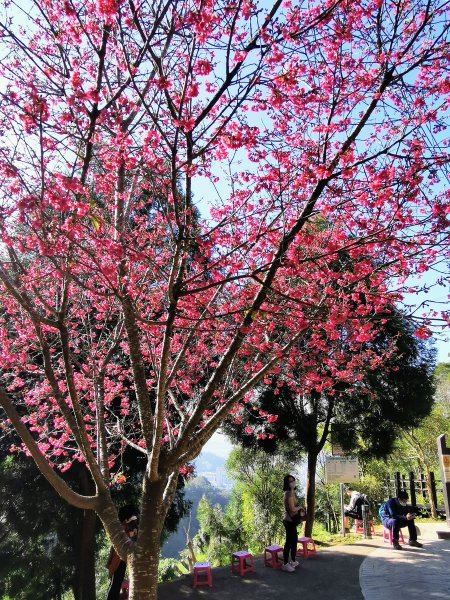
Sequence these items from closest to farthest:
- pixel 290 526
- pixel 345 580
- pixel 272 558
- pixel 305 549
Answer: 1. pixel 345 580
2. pixel 290 526
3. pixel 272 558
4. pixel 305 549

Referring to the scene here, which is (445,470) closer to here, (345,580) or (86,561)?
(345,580)

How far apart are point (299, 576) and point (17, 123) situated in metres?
7.05

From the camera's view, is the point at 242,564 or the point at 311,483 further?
the point at 311,483

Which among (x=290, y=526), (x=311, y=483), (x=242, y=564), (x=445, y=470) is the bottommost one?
(x=242, y=564)

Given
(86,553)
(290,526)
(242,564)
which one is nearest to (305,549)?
(290,526)

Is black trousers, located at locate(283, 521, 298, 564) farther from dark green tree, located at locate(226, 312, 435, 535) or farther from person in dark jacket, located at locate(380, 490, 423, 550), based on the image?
dark green tree, located at locate(226, 312, 435, 535)

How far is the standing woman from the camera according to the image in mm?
7016

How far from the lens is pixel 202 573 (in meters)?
6.84

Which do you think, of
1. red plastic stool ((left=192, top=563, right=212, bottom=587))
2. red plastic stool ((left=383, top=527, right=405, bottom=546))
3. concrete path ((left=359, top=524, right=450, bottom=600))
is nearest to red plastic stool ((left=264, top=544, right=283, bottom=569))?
red plastic stool ((left=192, top=563, right=212, bottom=587))

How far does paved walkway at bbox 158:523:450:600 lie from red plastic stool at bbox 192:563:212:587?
110mm

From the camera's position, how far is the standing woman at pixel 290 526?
23.0 ft

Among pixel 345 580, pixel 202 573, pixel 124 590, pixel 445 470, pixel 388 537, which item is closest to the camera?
pixel 124 590

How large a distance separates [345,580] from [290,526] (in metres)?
1.03

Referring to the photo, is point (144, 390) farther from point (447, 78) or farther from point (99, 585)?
point (99, 585)
